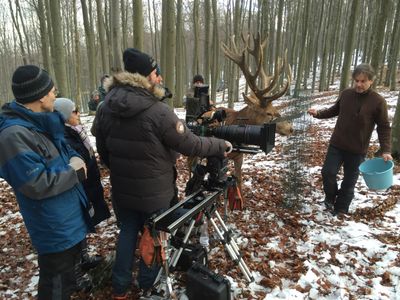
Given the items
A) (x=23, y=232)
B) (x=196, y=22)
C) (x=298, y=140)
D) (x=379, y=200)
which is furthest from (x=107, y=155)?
(x=196, y=22)

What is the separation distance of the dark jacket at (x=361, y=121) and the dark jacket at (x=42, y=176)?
3811mm

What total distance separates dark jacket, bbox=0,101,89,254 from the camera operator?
0.41 meters

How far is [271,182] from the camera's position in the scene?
21.1 feet

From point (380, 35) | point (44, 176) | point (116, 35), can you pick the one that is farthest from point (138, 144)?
point (380, 35)

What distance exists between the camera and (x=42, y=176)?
2.24m

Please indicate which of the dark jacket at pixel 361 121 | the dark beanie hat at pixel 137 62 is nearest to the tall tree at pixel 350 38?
the dark jacket at pixel 361 121

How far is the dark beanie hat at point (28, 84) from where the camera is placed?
2336mm

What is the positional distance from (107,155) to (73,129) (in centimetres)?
82

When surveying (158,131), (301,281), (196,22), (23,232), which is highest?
(196,22)

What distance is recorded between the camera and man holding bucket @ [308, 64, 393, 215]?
171 inches

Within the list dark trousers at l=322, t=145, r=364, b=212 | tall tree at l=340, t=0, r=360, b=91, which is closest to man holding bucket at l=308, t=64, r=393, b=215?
dark trousers at l=322, t=145, r=364, b=212

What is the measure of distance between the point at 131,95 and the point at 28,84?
0.77 m

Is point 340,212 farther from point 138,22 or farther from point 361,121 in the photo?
point 138,22

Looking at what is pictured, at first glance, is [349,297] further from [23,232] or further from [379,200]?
[23,232]
